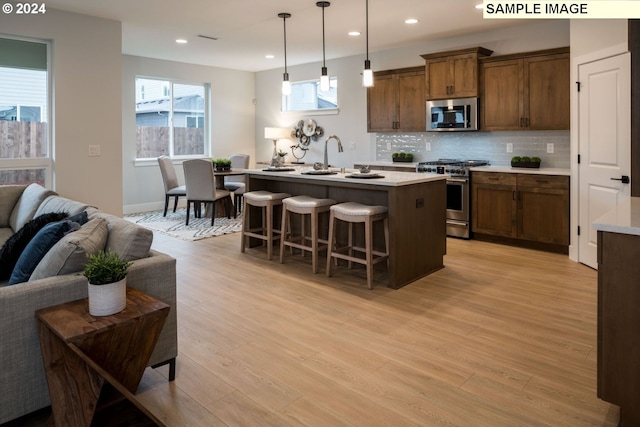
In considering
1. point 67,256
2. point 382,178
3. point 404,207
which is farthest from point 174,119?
point 67,256

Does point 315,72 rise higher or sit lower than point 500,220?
higher

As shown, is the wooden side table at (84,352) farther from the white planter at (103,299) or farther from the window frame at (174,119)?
the window frame at (174,119)

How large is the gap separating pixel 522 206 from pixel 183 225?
15.1 feet

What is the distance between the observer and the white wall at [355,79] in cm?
570

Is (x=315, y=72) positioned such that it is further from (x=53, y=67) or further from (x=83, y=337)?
(x=83, y=337)

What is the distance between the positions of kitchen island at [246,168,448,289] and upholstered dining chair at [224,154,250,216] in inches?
110

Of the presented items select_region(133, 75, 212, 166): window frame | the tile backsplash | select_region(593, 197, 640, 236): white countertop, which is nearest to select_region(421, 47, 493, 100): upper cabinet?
the tile backsplash

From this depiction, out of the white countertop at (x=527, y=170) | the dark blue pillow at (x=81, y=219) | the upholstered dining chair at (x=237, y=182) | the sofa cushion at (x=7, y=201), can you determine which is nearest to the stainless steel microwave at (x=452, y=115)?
the white countertop at (x=527, y=170)

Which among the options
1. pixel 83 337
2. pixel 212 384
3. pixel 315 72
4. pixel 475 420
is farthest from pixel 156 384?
pixel 315 72

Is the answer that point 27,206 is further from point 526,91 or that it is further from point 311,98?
point 311,98

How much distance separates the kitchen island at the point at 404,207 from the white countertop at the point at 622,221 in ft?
5.77

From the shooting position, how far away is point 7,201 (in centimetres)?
417

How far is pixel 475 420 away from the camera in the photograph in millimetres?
2082

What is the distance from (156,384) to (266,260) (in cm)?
253
